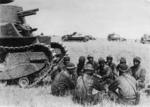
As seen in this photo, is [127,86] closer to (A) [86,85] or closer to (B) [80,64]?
(A) [86,85]

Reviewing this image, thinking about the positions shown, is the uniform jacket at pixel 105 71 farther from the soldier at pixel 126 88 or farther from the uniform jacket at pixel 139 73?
the soldier at pixel 126 88

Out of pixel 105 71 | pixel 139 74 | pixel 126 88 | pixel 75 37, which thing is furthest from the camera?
pixel 75 37

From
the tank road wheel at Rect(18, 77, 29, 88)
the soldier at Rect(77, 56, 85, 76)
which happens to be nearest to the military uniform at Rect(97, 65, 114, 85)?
the soldier at Rect(77, 56, 85, 76)

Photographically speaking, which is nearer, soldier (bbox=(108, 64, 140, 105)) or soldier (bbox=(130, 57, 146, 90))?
soldier (bbox=(108, 64, 140, 105))

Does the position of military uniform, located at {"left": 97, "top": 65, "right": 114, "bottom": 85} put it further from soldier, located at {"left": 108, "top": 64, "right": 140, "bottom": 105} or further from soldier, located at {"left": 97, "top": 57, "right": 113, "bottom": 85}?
soldier, located at {"left": 108, "top": 64, "right": 140, "bottom": 105}

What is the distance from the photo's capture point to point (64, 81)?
7.96 metres

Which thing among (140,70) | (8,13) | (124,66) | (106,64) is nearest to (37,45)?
(8,13)

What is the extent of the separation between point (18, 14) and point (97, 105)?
6920mm

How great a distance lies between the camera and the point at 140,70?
8.95 meters

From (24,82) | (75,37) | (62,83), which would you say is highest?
(62,83)

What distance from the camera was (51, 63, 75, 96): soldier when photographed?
7.89 m

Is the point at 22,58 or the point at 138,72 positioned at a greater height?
the point at 138,72

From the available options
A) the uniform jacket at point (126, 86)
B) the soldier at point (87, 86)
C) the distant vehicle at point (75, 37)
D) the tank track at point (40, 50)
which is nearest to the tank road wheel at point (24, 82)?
the tank track at point (40, 50)

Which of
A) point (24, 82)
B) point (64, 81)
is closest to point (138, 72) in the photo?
point (64, 81)
